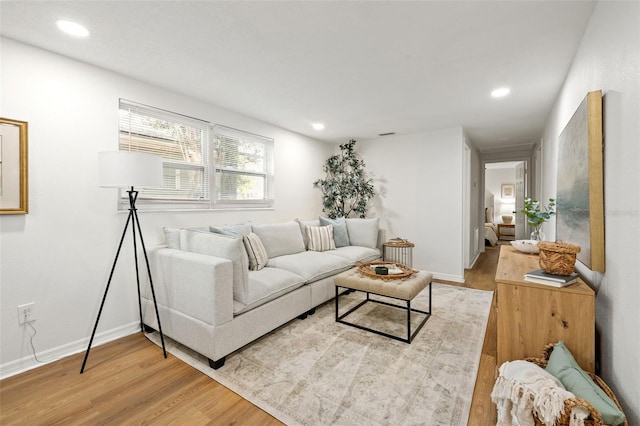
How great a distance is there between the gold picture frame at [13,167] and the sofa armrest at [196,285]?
0.99 meters

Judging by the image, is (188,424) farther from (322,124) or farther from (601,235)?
(322,124)

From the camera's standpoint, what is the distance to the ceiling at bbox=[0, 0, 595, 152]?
1725mm

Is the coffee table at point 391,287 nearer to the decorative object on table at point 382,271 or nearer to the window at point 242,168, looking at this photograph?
the decorative object on table at point 382,271

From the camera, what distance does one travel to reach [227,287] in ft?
6.95

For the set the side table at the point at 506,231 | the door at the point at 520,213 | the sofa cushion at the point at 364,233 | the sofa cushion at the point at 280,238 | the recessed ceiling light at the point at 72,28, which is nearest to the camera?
the recessed ceiling light at the point at 72,28

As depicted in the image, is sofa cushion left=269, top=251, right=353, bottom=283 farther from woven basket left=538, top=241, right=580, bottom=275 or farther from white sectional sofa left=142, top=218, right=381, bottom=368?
woven basket left=538, top=241, right=580, bottom=275

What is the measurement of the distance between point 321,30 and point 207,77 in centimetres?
128

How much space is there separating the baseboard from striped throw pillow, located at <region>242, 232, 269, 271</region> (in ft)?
3.97

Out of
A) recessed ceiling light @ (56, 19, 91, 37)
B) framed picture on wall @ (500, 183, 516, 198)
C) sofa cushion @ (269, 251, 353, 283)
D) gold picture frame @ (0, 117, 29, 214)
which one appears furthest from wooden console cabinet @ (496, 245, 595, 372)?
framed picture on wall @ (500, 183, 516, 198)

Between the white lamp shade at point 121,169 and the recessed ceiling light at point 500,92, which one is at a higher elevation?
the recessed ceiling light at point 500,92

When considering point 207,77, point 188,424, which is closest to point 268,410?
point 188,424

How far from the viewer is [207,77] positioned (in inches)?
104

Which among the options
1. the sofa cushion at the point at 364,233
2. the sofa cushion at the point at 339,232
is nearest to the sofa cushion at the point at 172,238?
the sofa cushion at the point at 339,232

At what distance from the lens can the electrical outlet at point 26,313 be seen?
207 cm
